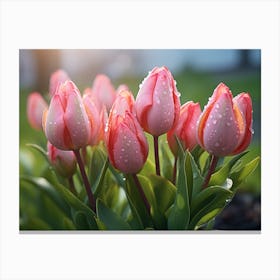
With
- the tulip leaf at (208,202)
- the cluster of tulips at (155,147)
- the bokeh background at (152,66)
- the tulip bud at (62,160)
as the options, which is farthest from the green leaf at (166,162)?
the bokeh background at (152,66)

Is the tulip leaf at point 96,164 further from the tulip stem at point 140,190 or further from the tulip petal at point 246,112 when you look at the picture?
the tulip petal at point 246,112

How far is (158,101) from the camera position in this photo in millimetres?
1259

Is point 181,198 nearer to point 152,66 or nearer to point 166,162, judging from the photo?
point 166,162

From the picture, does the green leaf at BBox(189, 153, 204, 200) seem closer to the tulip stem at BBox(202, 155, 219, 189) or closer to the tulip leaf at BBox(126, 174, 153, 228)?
the tulip stem at BBox(202, 155, 219, 189)

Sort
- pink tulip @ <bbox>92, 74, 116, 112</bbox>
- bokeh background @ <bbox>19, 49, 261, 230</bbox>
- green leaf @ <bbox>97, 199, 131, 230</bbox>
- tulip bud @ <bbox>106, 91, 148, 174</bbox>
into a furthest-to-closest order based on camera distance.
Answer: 1. bokeh background @ <bbox>19, 49, 261, 230</bbox>
2. pink tulip @ <bbox>92, 74, 116, 112</bbox>
3. green leaf @ <bbox>97, 199, 131, 230</bbox>
4. tulip bud @ <bbox>106, 91, 148, 174</bbox>

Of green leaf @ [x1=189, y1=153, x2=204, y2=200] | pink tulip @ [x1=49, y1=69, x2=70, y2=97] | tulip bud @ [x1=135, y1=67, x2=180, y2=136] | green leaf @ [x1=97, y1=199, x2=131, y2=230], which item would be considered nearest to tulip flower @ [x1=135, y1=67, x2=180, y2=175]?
tulip bud @ [x1=135, y1=67, x2=180, y2=136]

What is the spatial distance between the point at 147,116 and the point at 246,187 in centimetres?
53

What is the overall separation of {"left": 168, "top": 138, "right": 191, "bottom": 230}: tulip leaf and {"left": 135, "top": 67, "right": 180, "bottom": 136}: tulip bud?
0.07 meters

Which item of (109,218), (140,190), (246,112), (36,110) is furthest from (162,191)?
(36,110)

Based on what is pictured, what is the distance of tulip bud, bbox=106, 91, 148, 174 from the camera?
4.02ft

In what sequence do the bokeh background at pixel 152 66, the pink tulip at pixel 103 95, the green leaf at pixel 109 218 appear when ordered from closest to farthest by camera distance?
1. the green leaf at pixel 109 218
2. the pink tulip at pixel 103 95
3. the bokeh background at pixel 152 66

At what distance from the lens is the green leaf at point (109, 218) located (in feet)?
4.36

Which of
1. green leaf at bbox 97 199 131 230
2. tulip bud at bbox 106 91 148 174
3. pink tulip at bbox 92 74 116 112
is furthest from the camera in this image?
pink tulip at bbox 92 74 116 112
